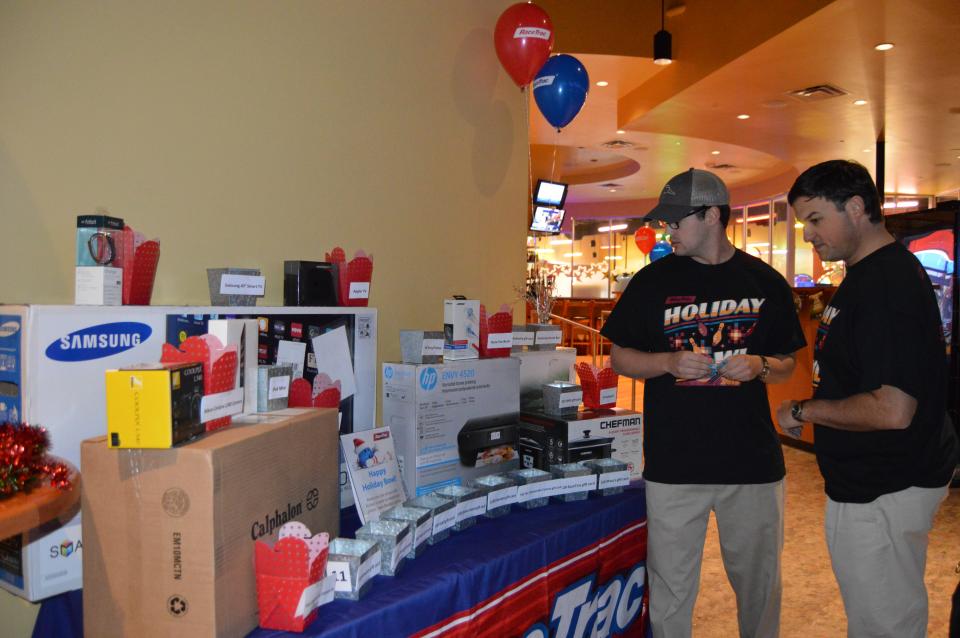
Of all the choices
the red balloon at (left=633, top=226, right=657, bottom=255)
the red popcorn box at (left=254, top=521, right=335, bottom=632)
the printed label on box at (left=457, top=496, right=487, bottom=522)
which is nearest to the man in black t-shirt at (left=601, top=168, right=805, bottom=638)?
the printed label on box at (left=457, top=496, right=487, bottom=522)

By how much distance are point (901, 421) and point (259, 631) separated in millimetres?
1435

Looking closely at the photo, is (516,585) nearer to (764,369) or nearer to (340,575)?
(340,575)

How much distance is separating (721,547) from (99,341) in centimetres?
172

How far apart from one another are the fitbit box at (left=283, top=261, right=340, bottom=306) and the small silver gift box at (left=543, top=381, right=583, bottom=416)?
76 cm

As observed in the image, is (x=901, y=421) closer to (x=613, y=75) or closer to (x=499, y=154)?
(x=499, y=154)

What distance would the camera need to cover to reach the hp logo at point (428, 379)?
196cm

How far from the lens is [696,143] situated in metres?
10.5

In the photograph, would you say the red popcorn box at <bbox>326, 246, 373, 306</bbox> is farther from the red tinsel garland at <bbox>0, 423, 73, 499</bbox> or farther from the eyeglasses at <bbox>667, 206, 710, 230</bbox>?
the red tinsel garland at <bbox>0, 423, 73, 499</bbox>

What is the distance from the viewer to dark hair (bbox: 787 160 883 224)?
1.66 m

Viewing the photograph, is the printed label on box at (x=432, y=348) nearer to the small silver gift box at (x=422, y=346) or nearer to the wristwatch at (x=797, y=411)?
the small silver gift box at (x=422, y=346)

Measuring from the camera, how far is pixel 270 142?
2102 millimetres

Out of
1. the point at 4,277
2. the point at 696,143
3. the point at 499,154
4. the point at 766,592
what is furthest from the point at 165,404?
the point at 696,143

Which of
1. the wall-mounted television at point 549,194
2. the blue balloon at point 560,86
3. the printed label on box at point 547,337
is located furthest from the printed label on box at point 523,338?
the wall-mounted television at point 549,194

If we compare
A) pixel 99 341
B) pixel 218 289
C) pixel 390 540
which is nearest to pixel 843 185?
pixel 390 540
